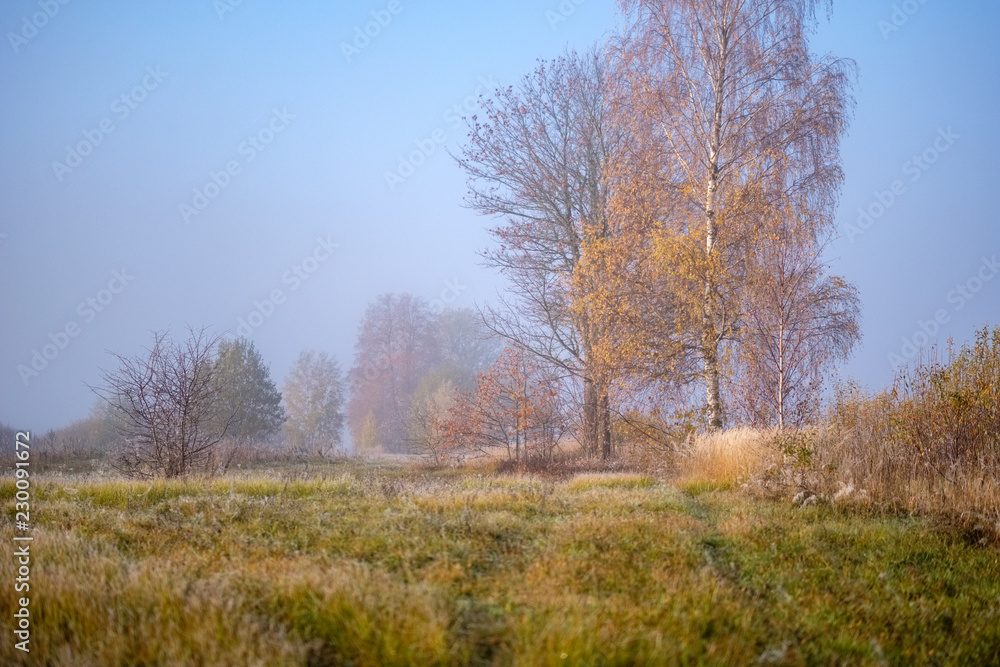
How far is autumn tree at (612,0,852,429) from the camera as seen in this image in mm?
12094

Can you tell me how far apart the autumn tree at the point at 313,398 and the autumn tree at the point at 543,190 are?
71.1ft

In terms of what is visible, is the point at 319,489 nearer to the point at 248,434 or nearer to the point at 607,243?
the point at 607,243

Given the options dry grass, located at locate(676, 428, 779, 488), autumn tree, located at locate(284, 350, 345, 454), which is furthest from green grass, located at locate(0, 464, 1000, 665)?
autumn tree, located at locate(284, 350, 345, 454)

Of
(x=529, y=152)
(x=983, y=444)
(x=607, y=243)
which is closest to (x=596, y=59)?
(x=529, y=152)

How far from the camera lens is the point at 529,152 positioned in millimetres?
16844

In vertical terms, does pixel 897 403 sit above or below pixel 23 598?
above

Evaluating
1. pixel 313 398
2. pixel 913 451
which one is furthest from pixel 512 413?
pixel 313 398

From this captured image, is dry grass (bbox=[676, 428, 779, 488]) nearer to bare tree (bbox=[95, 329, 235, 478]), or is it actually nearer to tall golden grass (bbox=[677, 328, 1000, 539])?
tall golden grass (bbox=[677, 328, 1000, 539])

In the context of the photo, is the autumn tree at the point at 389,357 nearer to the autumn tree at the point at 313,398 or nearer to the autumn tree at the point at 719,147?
the autumn tree at the point at 313,398

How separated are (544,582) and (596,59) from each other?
56.3 feet

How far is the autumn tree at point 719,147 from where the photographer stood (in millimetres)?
12094

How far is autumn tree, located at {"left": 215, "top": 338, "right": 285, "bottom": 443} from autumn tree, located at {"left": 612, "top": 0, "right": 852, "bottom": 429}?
20194mm

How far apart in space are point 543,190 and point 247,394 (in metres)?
18.6

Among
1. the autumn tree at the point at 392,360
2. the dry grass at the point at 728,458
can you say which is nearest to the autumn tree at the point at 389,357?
the autumn tree at the point at 392,360
